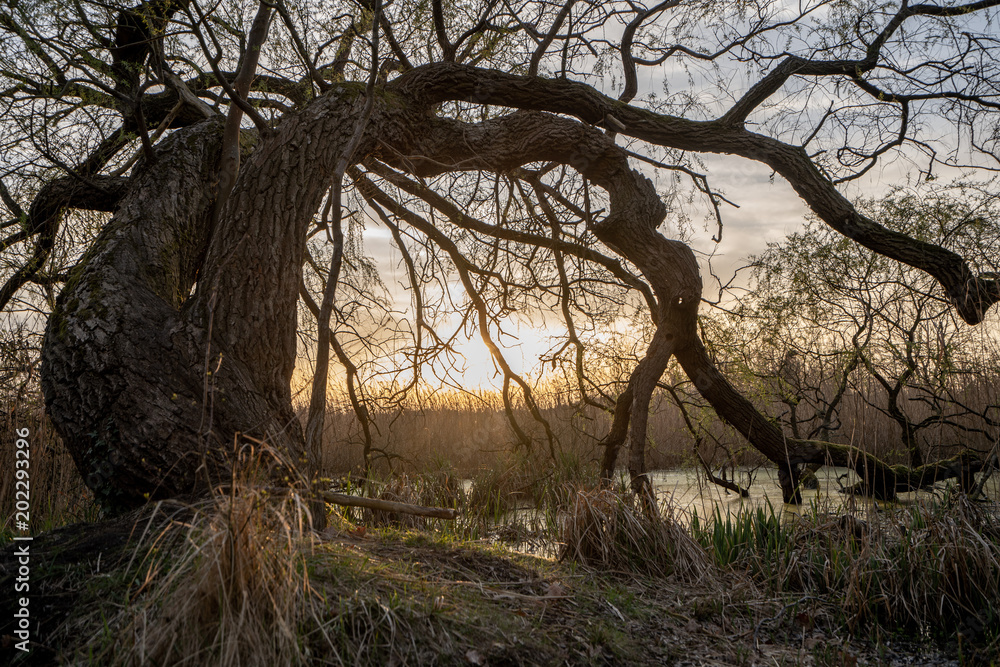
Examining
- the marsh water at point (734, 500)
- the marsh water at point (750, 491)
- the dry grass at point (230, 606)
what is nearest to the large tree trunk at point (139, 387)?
the dry grass at point (230, 606)

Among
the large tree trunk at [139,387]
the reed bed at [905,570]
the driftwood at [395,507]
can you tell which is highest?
the large tree trunk at [139,387]

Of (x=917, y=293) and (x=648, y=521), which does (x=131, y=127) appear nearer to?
(x=648, y=521)

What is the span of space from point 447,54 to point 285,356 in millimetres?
2718

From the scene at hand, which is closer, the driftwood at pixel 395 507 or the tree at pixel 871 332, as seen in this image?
the driftwood at pixel 395 507

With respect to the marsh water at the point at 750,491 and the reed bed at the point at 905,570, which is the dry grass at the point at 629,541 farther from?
the marsh water at the point at 750,491

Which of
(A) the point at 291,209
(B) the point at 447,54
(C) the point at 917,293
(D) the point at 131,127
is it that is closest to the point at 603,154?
(B) the point at 447,54

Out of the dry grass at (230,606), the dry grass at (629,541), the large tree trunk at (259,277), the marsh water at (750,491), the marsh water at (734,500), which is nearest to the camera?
the dry grass at (230,606)

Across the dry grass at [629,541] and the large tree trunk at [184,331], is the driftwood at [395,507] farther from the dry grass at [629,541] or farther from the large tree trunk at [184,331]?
the dry grass at [629,541]

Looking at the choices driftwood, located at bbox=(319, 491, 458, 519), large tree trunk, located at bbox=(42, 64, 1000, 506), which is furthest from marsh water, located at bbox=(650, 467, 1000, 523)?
driftwood, located at bbox=(319, 491, 458, 519)

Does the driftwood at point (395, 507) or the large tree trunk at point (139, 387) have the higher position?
the large tree trunk at point (139, 387)

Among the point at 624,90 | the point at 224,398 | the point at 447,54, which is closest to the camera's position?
the point at 224,398

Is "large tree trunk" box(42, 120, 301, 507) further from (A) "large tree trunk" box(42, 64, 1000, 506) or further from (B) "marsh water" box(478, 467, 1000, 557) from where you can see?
(B) "marsh water" box(478, 467, 1000, 557)

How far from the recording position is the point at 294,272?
3234 mm

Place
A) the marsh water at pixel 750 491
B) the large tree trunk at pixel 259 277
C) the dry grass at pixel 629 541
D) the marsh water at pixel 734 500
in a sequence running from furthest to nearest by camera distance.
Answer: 1. the marsh water at pixel 750 491
2. the marsh water at pixel 734 500
3. the dry grass at pixel 629 541
4. the large tree trunk at pixel 259 277
